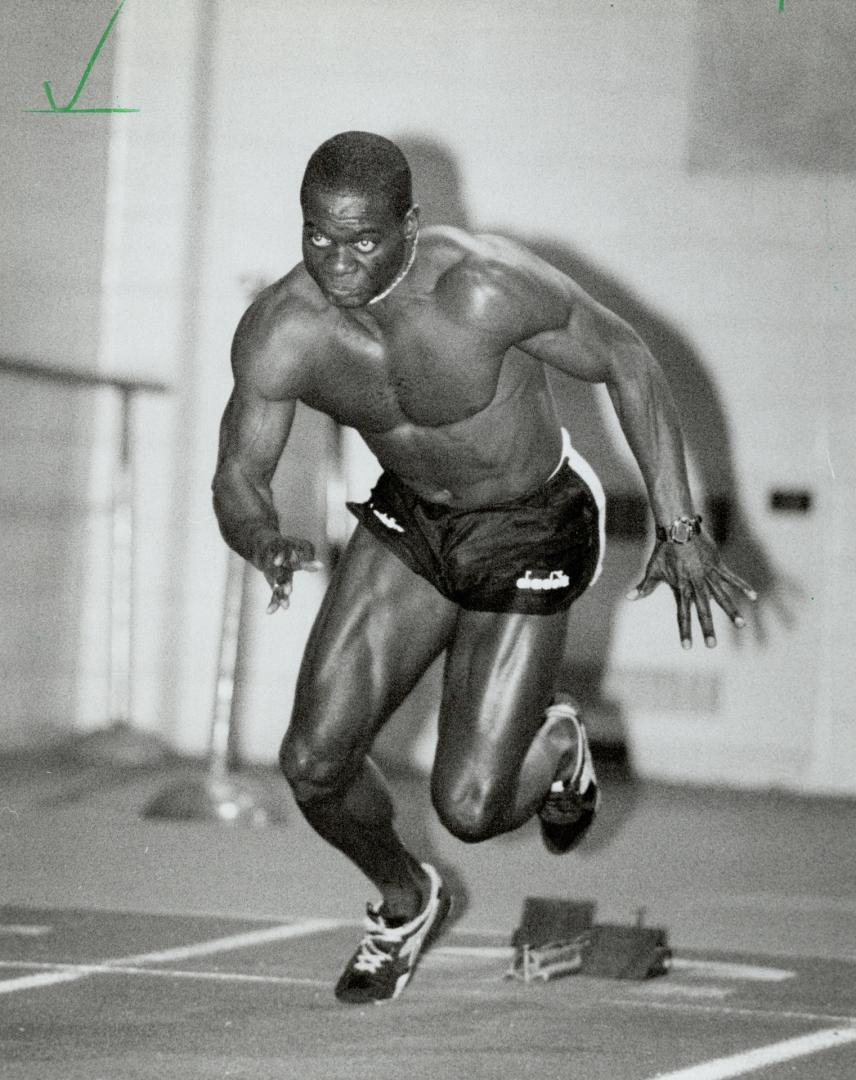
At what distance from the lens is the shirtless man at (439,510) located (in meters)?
4.06

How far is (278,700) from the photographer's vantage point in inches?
352

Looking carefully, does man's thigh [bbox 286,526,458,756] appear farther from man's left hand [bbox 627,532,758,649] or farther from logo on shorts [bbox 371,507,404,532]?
man's left hand [bbox 627,532,758,649]

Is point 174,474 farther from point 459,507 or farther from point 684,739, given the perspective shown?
point 459,507

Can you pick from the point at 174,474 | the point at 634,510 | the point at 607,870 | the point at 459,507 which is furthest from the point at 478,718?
the point at 174,474

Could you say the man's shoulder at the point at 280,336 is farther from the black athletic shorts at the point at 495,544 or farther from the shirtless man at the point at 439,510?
the black athletic shorts at the point at 495,544

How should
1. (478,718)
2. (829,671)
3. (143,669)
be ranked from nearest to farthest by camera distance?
(478,718), (829,671), (143,669)

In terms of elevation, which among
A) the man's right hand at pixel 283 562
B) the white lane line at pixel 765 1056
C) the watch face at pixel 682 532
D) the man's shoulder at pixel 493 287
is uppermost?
the man's shoulder at pixel 493 287

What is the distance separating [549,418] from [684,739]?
447 centimetres

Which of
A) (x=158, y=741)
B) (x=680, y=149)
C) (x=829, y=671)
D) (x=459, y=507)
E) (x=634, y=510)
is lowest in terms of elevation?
(x=158, y=741)

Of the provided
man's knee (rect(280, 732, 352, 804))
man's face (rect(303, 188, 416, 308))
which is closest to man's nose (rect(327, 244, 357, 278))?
man's face (rect(303, 188, 416, 308))

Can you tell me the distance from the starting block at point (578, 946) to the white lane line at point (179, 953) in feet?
2.34

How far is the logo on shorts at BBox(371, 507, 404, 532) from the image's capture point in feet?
14.4

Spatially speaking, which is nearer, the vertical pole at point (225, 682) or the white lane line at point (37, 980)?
the white lane line at point (37, 980)

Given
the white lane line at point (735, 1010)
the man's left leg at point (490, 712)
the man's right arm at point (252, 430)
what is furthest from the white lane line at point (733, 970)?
the man's right arm at point (252, 430)
